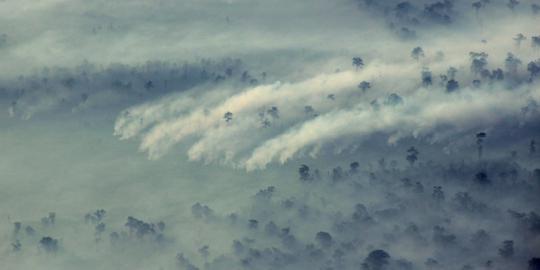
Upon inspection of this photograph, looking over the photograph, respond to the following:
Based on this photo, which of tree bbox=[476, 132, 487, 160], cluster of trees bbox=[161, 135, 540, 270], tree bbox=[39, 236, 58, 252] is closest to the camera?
cluster of trees bbox=[161, 135, 540, 270]

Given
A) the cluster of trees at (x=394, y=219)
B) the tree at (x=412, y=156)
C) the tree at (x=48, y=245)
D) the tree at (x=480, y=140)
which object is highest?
the tree at (x=480, y=140)

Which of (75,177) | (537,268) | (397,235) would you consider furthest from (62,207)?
(537,268)

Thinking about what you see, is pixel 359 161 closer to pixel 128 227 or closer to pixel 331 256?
pixel 331 256

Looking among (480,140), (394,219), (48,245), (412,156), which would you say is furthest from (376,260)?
(48,245)

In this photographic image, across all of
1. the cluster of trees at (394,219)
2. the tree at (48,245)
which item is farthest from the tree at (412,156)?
the tree at (48,245)

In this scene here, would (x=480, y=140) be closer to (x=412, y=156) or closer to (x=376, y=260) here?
(x=412, y=156)

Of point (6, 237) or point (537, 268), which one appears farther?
point (6, 237)

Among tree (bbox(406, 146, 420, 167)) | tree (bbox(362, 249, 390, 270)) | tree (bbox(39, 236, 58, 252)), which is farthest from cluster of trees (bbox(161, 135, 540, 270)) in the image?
tree (bbox(39, 236, 58, 252))

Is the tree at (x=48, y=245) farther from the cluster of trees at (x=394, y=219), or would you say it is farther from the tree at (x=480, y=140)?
the tree at (x=480, y=140)

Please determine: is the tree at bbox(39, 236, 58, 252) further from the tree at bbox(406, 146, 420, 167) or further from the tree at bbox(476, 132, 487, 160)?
the tree at bbox(476, 132, 487, 160)

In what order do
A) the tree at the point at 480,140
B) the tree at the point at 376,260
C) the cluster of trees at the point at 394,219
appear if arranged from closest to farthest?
the tree at the point at 376,260
the cluster of trees at the point at 394,219
the tree at the point at 480,140

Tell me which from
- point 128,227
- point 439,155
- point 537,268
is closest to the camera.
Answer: point 537,268
